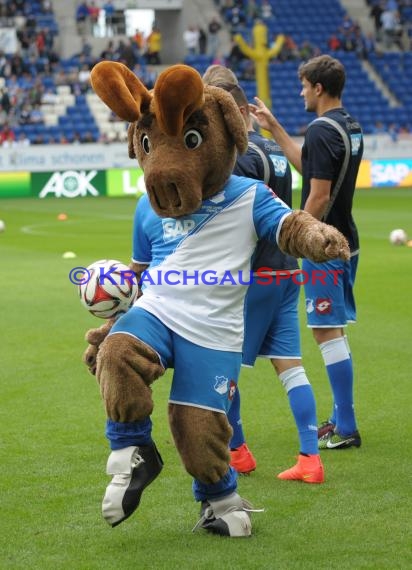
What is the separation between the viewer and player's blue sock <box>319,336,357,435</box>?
6.38 meters

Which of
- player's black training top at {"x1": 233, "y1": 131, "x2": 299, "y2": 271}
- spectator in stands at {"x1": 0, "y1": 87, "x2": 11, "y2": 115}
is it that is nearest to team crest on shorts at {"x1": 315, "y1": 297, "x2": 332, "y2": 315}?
player's black training top at {"x1": 233, "y1": 131, "x2": 299, "y2": 271}

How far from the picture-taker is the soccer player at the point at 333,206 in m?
6.29

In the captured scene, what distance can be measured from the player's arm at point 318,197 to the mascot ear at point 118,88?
5.64ft

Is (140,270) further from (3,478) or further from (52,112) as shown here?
(52,112)

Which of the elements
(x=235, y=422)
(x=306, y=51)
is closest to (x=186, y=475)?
(x=235, y=422)

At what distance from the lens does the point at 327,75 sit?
21.0ft

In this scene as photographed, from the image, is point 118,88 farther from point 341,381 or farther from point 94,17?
point 94,17

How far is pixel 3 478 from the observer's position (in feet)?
18.9

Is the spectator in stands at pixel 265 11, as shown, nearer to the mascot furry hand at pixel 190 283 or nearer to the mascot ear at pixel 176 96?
the mascot furry hand at pixel 190 283

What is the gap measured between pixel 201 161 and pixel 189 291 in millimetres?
546

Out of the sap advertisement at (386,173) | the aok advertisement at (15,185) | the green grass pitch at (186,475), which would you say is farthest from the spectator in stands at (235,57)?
the green grass pitch at (186,475)

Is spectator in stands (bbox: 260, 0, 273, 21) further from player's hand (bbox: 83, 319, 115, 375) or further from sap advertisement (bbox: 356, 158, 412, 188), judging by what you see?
player's hand (bbox: 83, 319, 115, 375)

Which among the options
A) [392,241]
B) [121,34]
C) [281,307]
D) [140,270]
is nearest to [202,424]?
[140,270]

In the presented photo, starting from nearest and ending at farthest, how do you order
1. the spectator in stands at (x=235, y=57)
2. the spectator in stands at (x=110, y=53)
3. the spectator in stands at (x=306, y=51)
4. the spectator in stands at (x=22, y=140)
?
the spectator in stands at (x=22, y=140) < the spectator in stands at (x=110, y=53) < the spectator in stands at (x=235, y=57) < the spectator in stands at (x=306, y=51)
